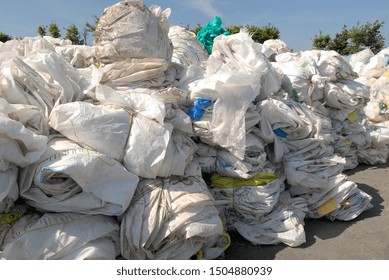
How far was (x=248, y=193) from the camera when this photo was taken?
1856 mm

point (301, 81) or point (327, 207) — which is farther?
point (301, 81)

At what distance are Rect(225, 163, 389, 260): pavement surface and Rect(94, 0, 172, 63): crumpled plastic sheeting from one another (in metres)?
1.25

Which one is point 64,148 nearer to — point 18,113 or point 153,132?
point 18,113

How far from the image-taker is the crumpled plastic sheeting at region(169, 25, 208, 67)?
2619 millimetres

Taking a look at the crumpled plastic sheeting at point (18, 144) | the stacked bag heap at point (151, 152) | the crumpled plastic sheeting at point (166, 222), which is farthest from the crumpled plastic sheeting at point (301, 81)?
the crumpled plastic sheeting at point (18, 144)

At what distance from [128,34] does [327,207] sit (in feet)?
5.44

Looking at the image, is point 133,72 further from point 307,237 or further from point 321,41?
point 321,41

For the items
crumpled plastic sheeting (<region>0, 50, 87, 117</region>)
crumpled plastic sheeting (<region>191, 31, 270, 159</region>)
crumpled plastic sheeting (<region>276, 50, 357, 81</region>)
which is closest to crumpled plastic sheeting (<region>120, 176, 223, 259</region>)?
crumpled plastic sheeting (<region>191, 31, 270, 159</region>)

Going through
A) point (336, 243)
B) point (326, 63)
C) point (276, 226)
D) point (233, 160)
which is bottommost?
point (336, 243)

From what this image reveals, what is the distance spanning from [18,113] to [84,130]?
Result: 0.28m

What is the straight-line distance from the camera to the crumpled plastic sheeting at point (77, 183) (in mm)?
1277

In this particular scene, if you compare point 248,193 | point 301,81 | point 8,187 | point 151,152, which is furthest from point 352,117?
point 8,187

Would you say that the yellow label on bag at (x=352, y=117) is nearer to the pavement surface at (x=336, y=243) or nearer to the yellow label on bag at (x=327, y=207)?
the pavement surface at (x=336, y=243)
